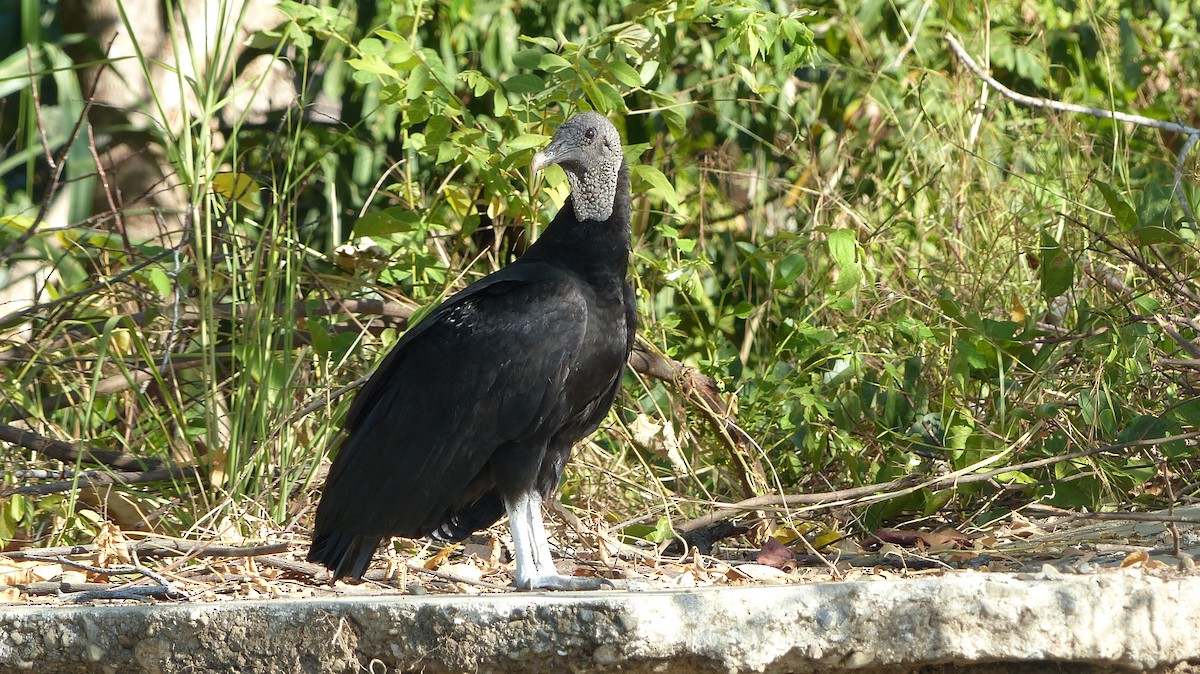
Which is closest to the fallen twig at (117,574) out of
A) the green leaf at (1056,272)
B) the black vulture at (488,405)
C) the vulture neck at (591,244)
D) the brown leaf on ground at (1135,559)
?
the black vulture at (488,405)

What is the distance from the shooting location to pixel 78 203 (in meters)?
5.32

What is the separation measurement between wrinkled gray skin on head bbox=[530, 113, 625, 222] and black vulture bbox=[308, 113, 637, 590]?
0.09m

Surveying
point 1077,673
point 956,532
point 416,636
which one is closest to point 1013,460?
point 956,532

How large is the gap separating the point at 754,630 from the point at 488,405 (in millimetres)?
1005

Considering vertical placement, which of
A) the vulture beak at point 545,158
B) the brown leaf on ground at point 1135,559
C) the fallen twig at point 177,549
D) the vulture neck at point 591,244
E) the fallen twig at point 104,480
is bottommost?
the fallen twig at point 104,480

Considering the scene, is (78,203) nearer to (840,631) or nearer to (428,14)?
(428,14)

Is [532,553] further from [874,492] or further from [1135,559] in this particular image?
[1135,559]

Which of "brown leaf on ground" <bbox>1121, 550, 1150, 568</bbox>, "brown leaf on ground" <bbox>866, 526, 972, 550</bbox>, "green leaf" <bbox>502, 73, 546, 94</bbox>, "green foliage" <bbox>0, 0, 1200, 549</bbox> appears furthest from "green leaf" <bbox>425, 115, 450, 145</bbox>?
"brown leaf on ground" <bbox>1121, 550, 1150, 568</bbox>

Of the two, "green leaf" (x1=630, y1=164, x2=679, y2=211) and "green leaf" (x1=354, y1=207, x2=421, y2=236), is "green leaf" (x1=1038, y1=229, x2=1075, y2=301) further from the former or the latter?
"green leaf" (x1=354, y1=207, x2=421, y2=236)

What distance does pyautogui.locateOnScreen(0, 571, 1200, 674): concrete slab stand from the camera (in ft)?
7.20

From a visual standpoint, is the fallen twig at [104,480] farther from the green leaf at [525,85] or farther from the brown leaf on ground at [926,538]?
the brown leaf on ground at [926,538]

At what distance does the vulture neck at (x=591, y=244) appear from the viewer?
10.4 ft

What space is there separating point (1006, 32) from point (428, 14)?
2.53 metres

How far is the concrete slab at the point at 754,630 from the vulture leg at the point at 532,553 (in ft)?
2.02
